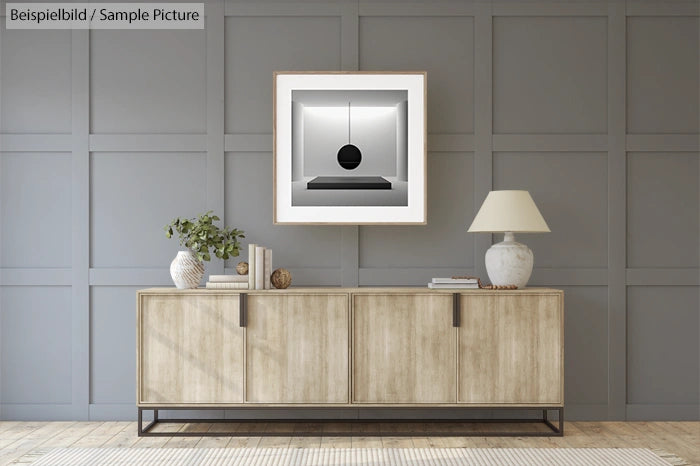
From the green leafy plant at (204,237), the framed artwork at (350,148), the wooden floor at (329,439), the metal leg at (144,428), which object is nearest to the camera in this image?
the wooden floor at (329,439)

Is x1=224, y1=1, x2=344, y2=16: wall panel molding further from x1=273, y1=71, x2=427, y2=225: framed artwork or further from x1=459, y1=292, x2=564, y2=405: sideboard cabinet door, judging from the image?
x1=459, y1=292, x2=564, y2=405: sideboard cabinet door

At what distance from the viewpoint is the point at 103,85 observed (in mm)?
3973

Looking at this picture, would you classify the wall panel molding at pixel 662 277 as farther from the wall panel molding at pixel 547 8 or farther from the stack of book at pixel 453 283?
the wall panel molding at pixel 547 8

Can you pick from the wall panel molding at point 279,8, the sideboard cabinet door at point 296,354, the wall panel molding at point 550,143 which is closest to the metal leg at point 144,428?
the sideboard cabinet door at point 296,354

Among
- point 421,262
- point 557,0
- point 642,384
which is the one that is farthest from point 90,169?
point 642,384

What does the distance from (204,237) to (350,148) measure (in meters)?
0.97

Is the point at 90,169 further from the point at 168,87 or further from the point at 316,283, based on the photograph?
the point at 316,283

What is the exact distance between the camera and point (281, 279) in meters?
3.61

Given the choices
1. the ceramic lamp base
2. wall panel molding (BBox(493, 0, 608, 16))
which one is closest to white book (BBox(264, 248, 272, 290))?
the ceramic lamp base

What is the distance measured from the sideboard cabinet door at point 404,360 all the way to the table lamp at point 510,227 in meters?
0.39

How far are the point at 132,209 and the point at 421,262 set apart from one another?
172 centimetres

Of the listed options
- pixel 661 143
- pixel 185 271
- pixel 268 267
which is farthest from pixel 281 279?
pixel 661 143

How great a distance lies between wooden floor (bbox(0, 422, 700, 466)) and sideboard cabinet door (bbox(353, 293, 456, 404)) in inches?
8.8

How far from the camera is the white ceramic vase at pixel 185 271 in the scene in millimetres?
3615
